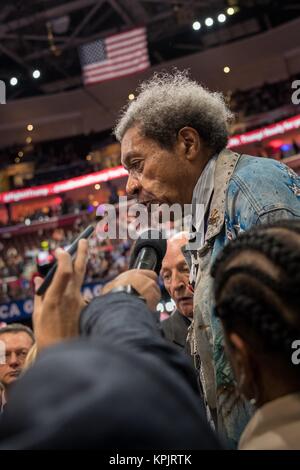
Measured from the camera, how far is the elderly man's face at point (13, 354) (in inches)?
159

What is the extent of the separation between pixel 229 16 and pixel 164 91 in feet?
63.0

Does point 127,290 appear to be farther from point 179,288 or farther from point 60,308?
point 179,288

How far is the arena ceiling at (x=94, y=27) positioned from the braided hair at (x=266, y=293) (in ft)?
55.1


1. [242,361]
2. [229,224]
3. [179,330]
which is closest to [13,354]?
[179,330]

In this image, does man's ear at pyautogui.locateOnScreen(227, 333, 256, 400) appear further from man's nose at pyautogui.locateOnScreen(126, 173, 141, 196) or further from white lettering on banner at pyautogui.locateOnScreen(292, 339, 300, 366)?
man's nose at pyautogui.locateOnScreen(126, 173, 141, 196)

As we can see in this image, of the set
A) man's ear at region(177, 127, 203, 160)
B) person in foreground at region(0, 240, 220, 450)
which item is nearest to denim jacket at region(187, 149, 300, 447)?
man's ear at region(177, 127, 203, 160)

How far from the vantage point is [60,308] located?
1108 millimetres

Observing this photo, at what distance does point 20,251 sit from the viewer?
2439 cm

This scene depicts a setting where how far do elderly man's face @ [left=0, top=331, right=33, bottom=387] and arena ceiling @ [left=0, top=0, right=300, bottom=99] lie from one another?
14063 mm

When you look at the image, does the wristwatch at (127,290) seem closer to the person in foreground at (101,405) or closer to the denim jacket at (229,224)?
the person in foreground at (101,405)

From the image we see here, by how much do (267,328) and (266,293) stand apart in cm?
6

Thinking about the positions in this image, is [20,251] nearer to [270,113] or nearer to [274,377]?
[270,113]

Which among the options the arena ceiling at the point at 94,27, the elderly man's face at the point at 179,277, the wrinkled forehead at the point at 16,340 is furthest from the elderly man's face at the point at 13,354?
the arena ceiling at the point at 94,27
